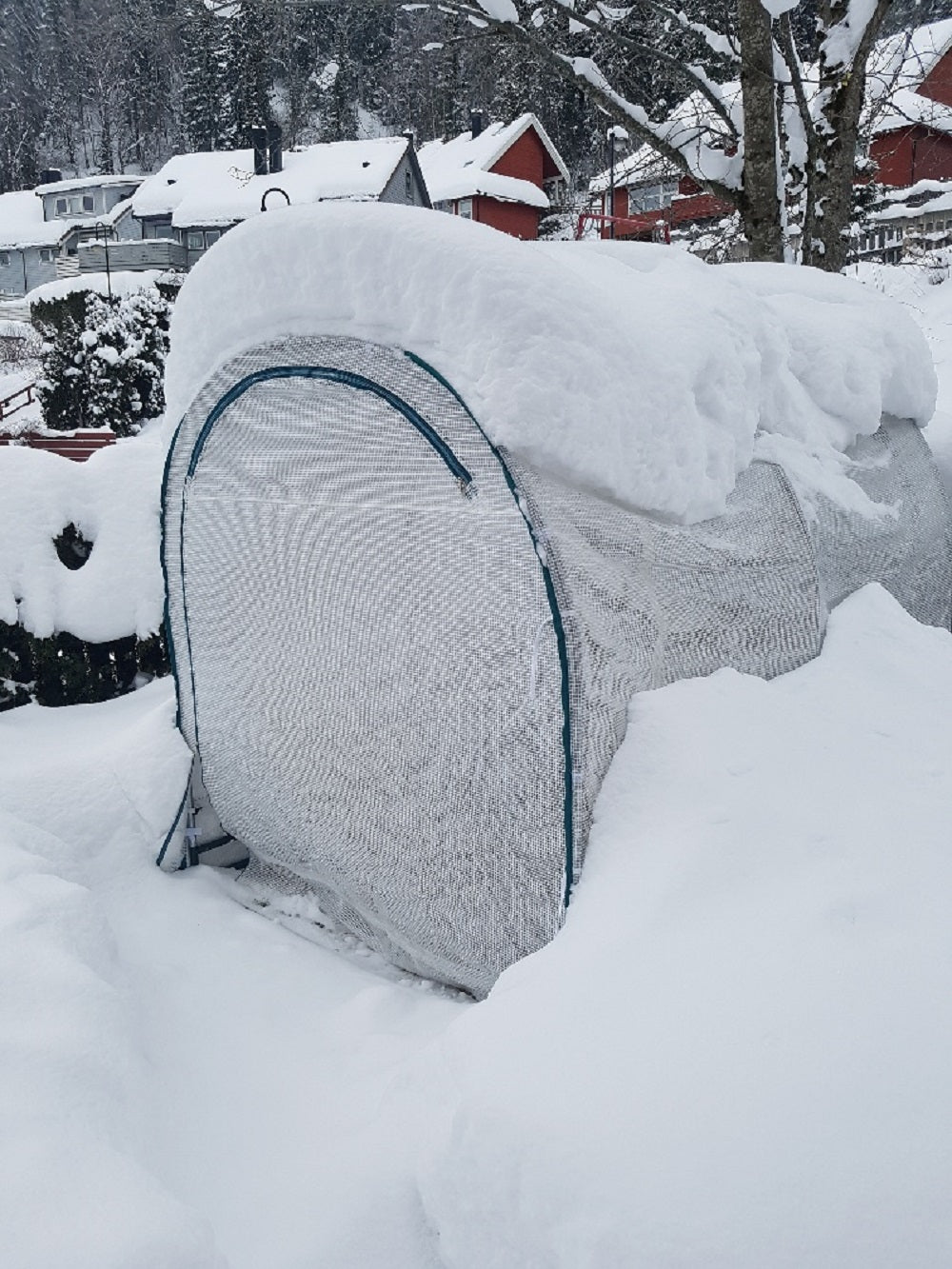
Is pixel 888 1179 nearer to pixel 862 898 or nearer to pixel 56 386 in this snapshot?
pixel 862 898

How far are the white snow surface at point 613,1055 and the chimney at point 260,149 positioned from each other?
31060 millimetres

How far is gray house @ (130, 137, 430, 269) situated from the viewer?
98.3 ft

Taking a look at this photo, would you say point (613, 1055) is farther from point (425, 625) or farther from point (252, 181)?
point (252, 181)

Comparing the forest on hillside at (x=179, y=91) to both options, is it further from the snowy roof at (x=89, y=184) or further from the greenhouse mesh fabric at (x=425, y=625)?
the greenhouse mesh fabric at (x=425, y=625)

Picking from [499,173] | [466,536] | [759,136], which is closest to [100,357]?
[759,136]

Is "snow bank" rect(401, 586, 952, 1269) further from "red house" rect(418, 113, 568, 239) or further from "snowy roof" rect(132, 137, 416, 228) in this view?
"red house" rect(418, 113, 568, 239)

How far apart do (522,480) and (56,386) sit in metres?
14.1

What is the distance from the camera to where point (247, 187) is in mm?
32375

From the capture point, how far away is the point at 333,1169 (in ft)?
7.01

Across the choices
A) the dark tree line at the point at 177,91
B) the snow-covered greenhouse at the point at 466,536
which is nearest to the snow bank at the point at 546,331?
the snow-covered greenhouse at the point at 466,536

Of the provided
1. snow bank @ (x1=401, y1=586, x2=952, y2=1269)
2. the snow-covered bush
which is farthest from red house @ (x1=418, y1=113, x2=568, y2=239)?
snow bank @ (x1=401, y1=586, x2=952, y2=1269)

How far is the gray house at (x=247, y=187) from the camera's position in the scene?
29969 millimetres

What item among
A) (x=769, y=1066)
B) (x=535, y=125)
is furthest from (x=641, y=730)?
(x=535, y=125)

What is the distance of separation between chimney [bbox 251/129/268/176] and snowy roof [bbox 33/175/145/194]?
1173 cm
